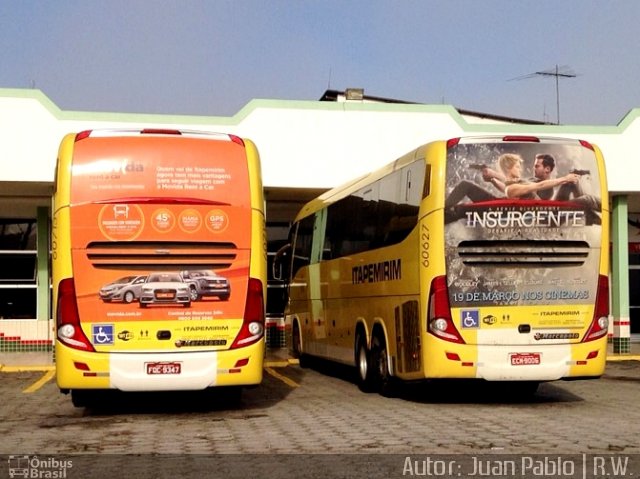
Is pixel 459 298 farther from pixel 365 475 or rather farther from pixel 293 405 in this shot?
pixel 365 475

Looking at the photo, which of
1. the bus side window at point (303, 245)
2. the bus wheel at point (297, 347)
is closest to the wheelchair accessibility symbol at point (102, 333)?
the bus side window at point (303, 245)

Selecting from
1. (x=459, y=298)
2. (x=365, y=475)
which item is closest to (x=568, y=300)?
(x=459, y=298)

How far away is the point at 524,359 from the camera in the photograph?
1258 centimetres

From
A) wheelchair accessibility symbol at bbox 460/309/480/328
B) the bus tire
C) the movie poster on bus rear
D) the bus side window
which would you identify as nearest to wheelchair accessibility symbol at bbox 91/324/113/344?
the movie poster on bus rear

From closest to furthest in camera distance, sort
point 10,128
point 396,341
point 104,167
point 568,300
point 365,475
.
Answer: point 365,475 → point 104,167 → point 568,300 → point 396,341 → point 10,128

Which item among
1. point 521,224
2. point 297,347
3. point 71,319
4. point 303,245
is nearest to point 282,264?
point 297,347

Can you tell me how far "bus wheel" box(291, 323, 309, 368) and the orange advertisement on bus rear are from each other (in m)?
8.64

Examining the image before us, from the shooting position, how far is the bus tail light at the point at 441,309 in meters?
12.4

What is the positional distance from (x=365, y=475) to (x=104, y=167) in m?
5.91

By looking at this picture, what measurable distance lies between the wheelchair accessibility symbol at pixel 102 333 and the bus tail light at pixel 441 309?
397cm

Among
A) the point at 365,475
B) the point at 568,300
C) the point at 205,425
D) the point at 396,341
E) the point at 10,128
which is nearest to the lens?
the point at 365,475

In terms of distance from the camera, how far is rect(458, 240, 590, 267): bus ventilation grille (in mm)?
12562

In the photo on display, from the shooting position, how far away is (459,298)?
1251cm

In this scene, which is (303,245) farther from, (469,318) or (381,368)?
(469,318)
